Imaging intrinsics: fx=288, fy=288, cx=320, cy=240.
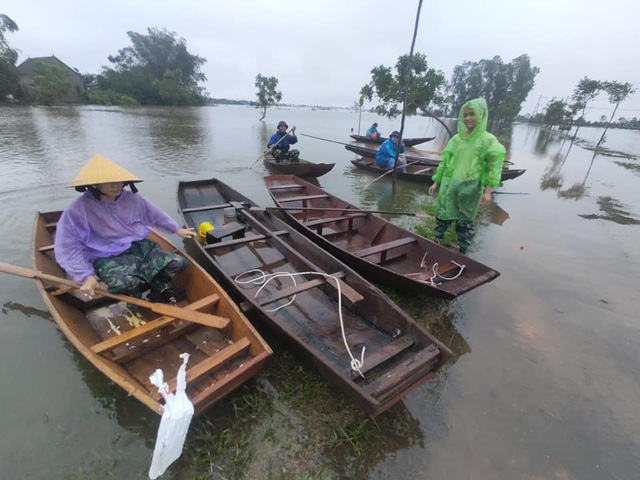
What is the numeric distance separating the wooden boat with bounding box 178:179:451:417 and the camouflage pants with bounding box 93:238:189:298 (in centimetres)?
62

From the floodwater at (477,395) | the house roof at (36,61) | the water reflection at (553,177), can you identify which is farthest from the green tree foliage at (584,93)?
the house roof at (36,61)

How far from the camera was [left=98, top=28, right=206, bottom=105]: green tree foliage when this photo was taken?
5309 cm

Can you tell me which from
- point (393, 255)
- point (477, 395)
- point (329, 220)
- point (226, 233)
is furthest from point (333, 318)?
point (329, 220)

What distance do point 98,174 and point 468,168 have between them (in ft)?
16.0

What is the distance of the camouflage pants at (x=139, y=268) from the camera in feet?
10.2

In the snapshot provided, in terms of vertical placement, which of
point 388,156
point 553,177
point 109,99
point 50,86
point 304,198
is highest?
point 50,86

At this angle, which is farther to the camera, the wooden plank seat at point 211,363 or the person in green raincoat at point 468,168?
the person in green raincoat at point 468,168

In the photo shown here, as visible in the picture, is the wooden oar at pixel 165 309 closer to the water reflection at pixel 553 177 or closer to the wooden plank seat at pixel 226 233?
the wooden plank seat at pixel 226 233

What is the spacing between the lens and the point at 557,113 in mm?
44500

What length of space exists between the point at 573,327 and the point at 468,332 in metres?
1.60

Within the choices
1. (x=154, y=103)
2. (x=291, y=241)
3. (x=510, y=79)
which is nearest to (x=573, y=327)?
(x=291, y=241)

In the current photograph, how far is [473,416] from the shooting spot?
113 inches

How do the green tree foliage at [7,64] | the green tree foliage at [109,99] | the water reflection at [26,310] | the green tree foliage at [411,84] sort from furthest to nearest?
the green tree foliage at [109,99]
the green tree foliage at [7,64]
the green tree foliage at [411,84]
the water reflection at [26,310]

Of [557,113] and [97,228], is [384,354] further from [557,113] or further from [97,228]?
[557,113]
